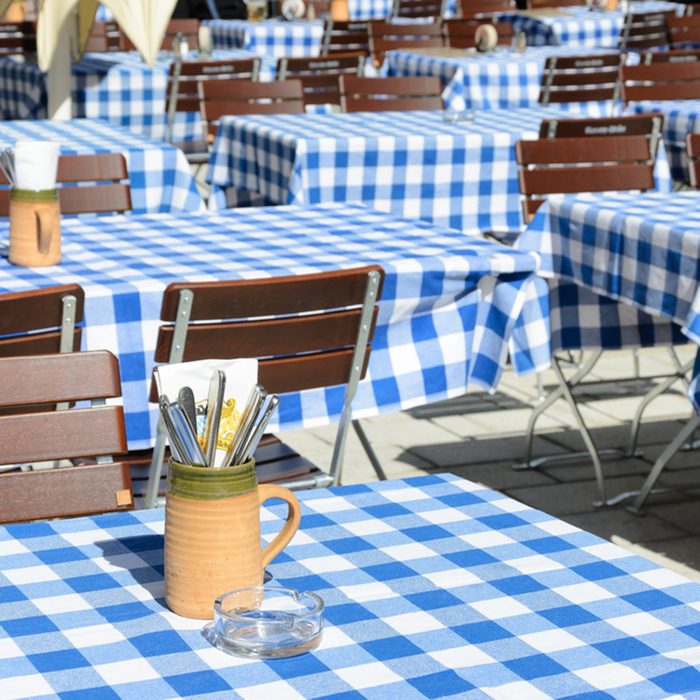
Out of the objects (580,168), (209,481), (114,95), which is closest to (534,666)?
(209,481)

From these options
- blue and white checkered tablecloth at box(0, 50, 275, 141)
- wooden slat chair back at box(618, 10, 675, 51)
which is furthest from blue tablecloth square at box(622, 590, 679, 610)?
wooden slat chair back at box(618, 10, 675, 51)

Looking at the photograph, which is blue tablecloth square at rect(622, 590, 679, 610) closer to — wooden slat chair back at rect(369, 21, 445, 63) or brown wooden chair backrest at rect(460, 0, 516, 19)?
wooden slat chair back at rect(369, 21, 445, 63)

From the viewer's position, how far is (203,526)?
1.75 meters

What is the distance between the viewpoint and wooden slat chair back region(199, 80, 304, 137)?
7137 mm

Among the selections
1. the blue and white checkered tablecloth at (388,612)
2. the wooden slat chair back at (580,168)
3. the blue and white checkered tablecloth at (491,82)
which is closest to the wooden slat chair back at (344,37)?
the blue and white checkered tablecloth at (491,82)

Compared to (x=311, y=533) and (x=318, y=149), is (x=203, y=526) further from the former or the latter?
(x=318, y=149)

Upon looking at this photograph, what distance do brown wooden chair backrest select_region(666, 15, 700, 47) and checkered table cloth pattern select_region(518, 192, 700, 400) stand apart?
25.5ft

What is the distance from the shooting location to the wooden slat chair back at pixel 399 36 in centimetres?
1118

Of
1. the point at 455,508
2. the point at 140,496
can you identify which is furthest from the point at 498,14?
the point at 455,508

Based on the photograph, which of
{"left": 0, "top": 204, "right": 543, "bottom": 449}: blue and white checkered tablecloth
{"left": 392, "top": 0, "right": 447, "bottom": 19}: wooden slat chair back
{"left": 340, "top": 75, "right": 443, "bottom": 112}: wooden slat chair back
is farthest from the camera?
{"left": 392, "top": 0, "right": 447, "bottom": 19}: wooden slat chair back

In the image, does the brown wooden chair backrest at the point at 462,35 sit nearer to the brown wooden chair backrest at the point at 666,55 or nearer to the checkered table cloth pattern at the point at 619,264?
the brown wooden chair backrest at the point at 666,55

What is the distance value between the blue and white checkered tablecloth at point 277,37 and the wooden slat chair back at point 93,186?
6.75 meters

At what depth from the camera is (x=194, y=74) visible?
8.21 m

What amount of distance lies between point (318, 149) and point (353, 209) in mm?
1379
